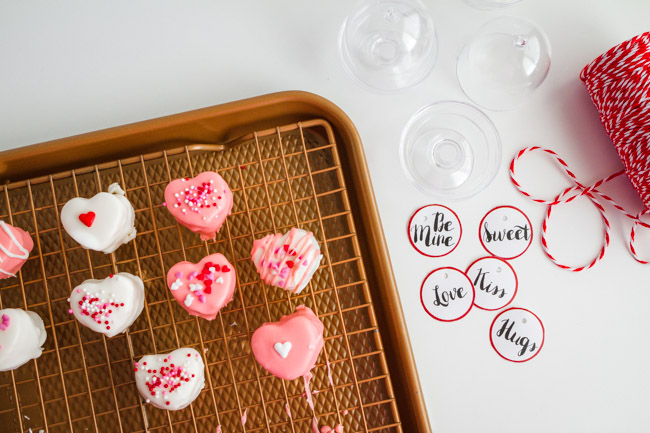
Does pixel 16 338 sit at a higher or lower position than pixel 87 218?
lower

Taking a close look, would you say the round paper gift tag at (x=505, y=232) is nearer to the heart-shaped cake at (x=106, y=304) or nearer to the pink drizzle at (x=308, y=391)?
the pink drizzle at (x=308, y=391)

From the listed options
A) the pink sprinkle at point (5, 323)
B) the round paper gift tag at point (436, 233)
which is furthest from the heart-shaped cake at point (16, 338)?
the round paper gift tag at point (436, 233)

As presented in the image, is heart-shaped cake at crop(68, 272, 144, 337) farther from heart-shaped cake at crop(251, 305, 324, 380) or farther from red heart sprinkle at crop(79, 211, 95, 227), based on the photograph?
heart-shaped cake at crop(251, 305, 324, 380)

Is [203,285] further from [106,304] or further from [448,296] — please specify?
[448,296]

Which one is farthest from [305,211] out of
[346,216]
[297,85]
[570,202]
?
[570,202]

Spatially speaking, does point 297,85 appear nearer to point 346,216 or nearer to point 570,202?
point 346,216

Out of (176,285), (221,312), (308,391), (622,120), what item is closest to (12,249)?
(176,285)

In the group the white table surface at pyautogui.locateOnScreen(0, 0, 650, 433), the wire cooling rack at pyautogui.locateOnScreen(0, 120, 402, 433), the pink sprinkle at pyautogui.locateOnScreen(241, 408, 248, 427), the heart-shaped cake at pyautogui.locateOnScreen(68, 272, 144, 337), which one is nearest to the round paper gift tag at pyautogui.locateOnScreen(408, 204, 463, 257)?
the white table surface at pyautogui.locateOnScreen(0, 0, 650, 433)
